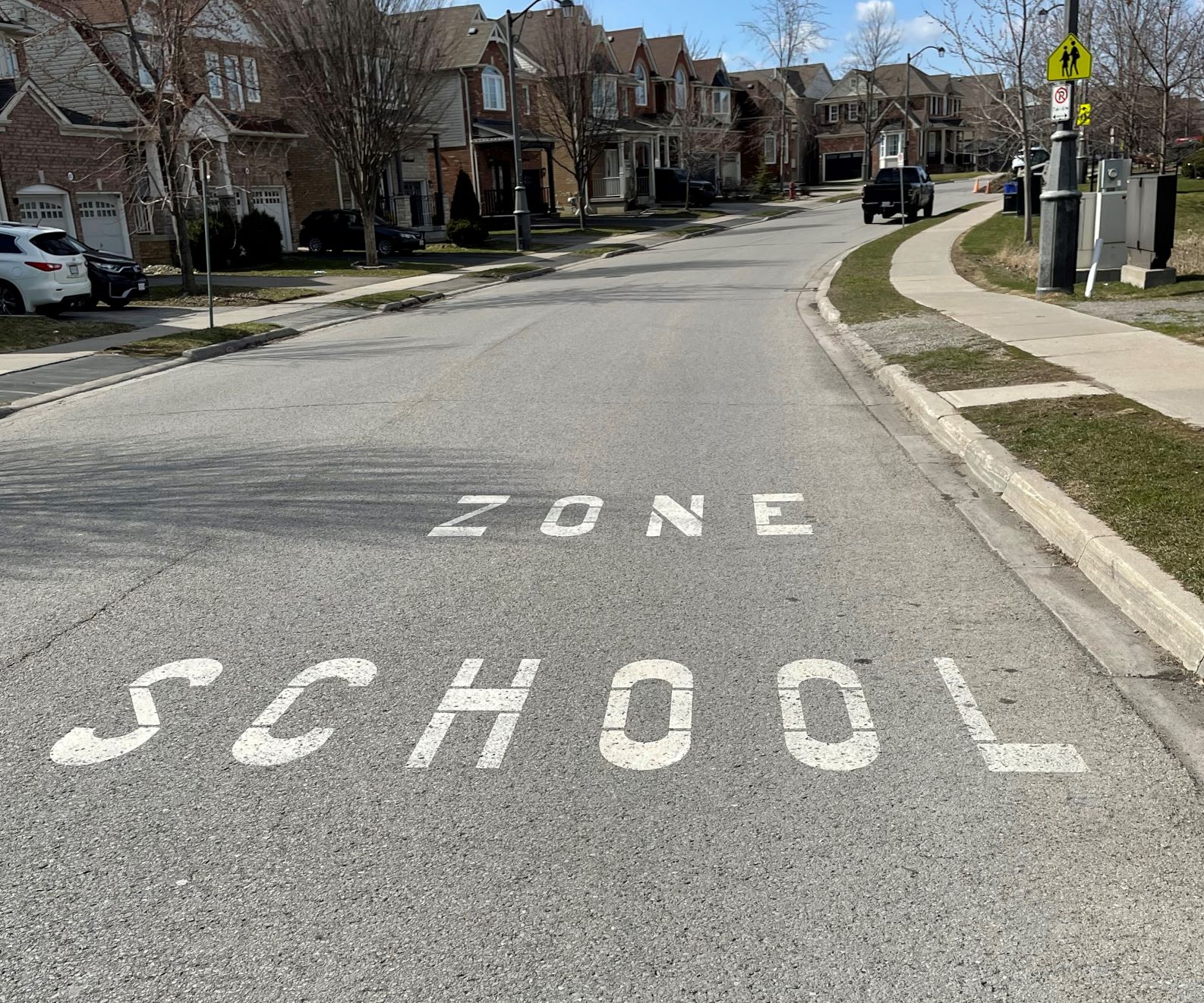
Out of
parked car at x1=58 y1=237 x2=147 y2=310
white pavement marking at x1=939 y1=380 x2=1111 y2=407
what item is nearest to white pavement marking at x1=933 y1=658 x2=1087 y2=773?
white pavement marking at x1=939 y1=380 x2=1111 y2=407

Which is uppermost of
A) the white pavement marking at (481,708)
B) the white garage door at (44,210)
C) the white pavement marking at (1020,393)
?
the white garage door at (44,210)

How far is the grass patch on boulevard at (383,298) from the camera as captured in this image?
22.7 m

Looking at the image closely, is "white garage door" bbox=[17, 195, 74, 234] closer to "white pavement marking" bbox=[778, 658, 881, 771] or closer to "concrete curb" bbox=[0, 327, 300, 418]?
"concrete curb" bbox=[0, 327, 300, 418]

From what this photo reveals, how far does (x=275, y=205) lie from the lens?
37781 mm

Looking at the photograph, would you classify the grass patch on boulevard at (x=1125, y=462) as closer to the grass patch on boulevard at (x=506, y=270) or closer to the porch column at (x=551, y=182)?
the grass patch on boulevard at (x=506, y=270)

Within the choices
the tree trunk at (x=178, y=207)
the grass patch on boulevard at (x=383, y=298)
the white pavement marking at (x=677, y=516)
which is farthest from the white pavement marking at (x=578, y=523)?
the tree trunk at (x=178, y=207)

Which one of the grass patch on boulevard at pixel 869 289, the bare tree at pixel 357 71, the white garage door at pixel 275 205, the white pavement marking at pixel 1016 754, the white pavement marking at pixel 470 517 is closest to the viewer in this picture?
the white pavement marking at pixel 1016 754

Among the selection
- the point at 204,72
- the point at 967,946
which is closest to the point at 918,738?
the point at 967,946

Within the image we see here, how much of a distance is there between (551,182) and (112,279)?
3242 cm

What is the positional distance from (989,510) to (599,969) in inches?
195

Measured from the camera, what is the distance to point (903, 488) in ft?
25.1

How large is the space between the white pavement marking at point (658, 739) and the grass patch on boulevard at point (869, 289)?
1173cm

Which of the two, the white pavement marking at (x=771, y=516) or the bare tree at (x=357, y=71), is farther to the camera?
the bare tree at (x=357, y=71)

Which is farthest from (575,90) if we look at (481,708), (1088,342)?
(481,708)
